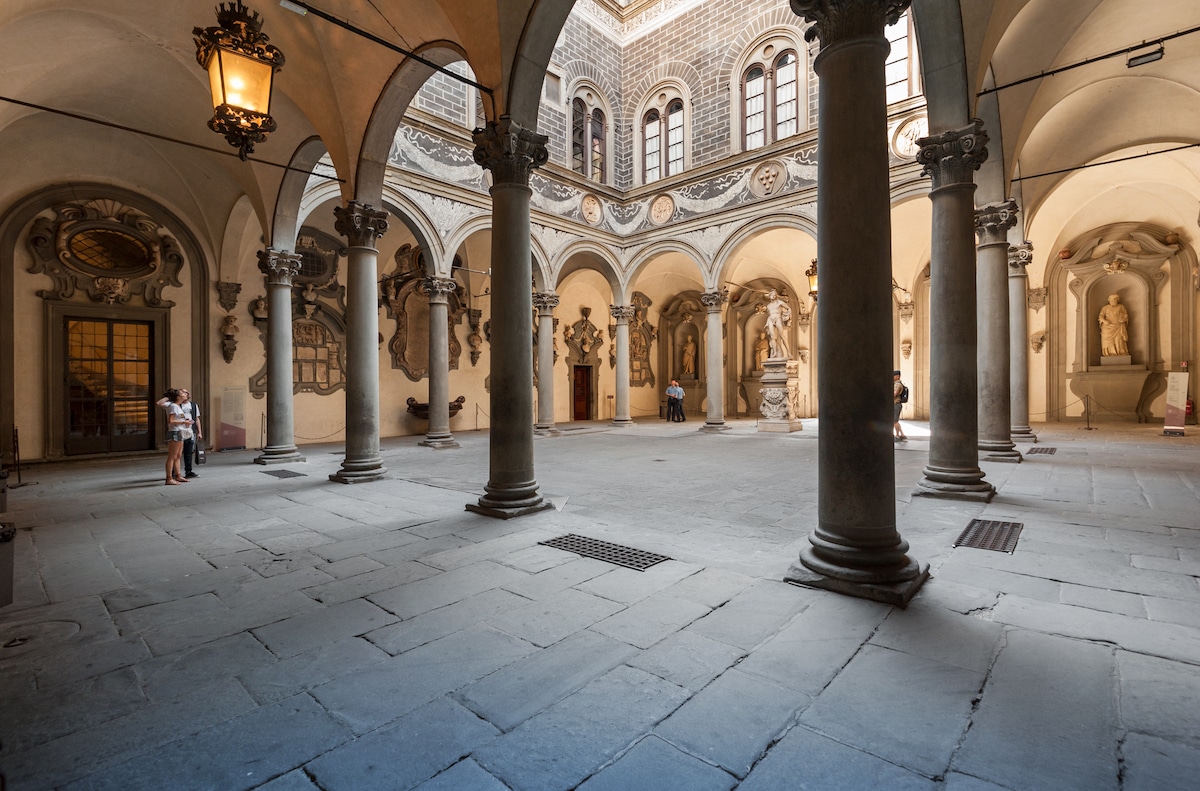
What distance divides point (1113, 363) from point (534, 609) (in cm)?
2086

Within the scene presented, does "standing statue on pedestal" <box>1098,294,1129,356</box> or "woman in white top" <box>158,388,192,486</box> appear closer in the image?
"woman in white top" <box>158,388,192,486</box>

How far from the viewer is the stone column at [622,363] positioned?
1753 cm

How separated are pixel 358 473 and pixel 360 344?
5.60 ft

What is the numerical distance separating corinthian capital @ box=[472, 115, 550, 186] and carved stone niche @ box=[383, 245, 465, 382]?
34.1 feet

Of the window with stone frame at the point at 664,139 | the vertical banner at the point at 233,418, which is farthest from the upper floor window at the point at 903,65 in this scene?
the vertical banner at the point at 233,418

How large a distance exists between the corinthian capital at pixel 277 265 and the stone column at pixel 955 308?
31.0ft

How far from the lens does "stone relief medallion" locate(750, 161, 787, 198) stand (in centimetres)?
1501

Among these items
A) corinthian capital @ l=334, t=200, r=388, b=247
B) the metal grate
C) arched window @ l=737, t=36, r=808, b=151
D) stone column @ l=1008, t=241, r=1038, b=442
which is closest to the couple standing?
corinthian capital @ l=334, t=200, r=388, b=247

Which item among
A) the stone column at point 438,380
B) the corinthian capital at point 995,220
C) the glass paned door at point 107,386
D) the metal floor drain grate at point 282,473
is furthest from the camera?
the stone column at point 438,380

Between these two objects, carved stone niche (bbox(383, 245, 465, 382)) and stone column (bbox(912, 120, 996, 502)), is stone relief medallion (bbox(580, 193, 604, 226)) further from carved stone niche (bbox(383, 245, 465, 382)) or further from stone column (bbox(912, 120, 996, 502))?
stone column (bbox(912, 120, 996, 502))

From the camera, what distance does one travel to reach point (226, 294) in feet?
40.0

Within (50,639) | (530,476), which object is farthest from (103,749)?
(530,476)

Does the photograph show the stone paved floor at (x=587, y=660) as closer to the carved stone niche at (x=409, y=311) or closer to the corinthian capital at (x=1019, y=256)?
the corinthian capital at (x=1019, y=256)

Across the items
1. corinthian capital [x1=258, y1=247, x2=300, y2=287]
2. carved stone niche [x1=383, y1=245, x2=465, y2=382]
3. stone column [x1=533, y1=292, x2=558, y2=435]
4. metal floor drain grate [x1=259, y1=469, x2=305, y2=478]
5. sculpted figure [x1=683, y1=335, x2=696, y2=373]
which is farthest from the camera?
sculpted figure [x1=683, y1=335, x2=696, y2=373]
